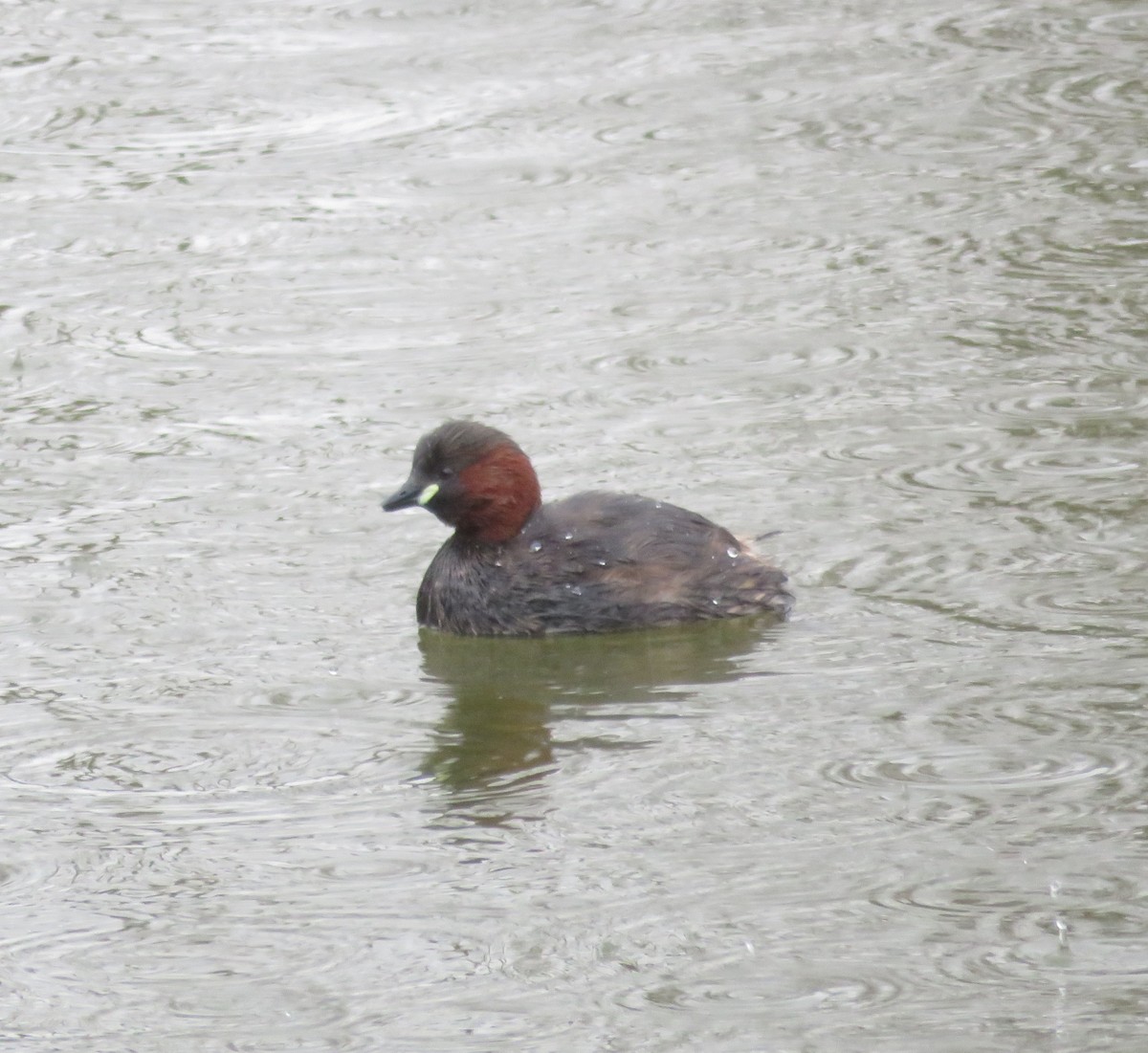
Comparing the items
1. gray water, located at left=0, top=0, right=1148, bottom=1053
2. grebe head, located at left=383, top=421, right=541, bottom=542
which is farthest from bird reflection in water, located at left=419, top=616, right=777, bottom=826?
grebe head, located at left=383, top=421, right=541, bottom=542

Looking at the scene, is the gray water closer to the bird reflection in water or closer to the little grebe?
the bird reflection in water

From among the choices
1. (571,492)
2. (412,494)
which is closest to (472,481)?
(412,494)

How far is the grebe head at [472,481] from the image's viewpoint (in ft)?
26.5

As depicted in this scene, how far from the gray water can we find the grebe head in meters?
0.38

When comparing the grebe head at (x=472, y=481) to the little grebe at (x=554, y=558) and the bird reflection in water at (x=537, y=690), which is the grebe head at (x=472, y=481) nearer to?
the little grebe at (x=554, y=558)

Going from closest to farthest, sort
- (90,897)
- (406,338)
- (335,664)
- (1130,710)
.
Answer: (90,897), (1130,710), (335,664), (406,338)

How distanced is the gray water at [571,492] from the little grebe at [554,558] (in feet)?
0.47

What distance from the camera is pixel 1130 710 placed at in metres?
6.75

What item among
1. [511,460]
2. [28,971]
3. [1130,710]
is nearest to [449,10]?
[511,460]

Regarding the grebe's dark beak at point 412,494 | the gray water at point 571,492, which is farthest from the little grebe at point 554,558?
the gray water at point 571,492

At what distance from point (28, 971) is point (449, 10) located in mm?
11879

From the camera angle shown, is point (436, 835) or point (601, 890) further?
point (436, 835)

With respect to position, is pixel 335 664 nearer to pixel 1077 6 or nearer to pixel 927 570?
pixel 927 570

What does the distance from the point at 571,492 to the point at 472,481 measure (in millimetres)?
932
